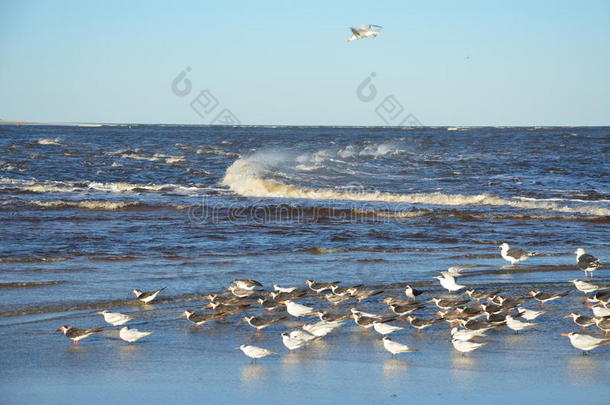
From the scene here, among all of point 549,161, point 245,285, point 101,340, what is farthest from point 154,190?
point 549,161

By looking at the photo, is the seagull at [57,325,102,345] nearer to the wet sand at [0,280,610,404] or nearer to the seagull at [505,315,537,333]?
the wet sand at [0,280,610,404]

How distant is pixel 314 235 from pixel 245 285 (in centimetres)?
642

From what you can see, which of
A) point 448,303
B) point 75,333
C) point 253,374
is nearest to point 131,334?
point 75,333

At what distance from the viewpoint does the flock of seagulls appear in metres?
7.91

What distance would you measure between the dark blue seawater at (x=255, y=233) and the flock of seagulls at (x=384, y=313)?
0.34 m

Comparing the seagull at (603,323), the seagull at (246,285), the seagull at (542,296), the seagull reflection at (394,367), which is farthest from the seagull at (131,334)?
the seagull at (542,296)

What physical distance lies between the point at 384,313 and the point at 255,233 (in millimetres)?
7729

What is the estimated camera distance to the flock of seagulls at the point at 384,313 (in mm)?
7906

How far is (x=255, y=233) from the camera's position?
17078 mm

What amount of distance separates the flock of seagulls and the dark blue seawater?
34 centimetres

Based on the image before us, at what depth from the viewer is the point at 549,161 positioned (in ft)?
154

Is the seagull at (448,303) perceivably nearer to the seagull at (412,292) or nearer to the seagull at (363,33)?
the seagull at (412,292)

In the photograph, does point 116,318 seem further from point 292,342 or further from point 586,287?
point 586,287

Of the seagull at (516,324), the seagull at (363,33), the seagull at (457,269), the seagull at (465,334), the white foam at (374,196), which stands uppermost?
the seagull at (363,33)
